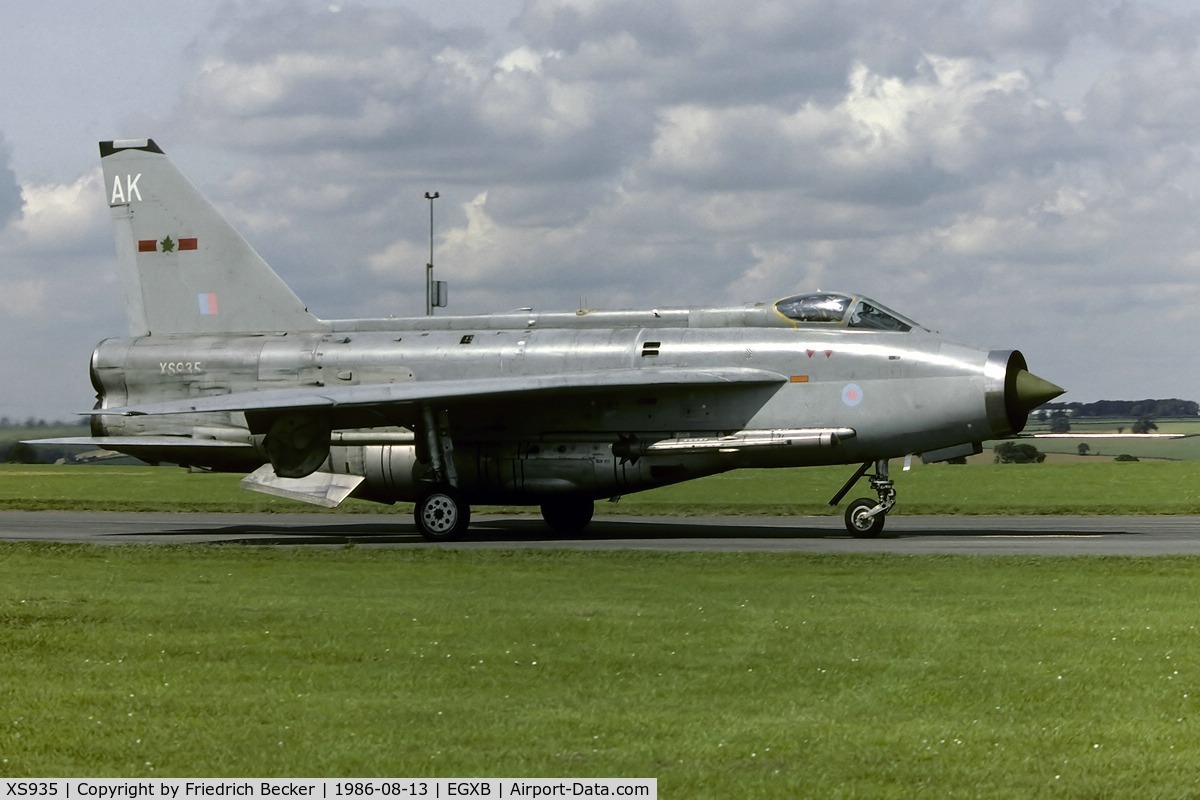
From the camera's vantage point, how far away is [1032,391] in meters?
19.9

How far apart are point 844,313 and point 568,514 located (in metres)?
5.51

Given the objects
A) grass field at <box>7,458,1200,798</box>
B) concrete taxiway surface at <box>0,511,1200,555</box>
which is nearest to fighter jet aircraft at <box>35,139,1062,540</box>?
concrete taxiway surface at <box>0,511,1200,555</box>

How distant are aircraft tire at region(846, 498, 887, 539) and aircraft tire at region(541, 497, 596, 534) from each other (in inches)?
175

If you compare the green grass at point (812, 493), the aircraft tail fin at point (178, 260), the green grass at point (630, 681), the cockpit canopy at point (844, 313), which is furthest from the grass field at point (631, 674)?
the green grass at point (812, 493)

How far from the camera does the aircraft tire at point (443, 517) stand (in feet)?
70.7

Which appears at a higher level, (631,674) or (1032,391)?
(1032,391)

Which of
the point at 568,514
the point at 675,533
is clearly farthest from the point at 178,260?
the point at 675,533

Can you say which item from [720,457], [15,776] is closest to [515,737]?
[15,776]

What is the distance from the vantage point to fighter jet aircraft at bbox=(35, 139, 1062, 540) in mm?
20531

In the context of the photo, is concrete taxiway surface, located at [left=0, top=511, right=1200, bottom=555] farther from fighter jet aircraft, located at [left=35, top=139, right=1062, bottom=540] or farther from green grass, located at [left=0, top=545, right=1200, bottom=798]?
green grass, located at [left=0, top=545, right=1200, bottom=798]

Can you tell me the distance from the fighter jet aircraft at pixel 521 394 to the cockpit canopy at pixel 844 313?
0.08 feet

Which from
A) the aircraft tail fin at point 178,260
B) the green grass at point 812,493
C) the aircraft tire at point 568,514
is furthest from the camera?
the green grass at point 812,493

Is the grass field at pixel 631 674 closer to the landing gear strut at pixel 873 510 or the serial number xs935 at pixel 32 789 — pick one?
the serial number xs935 at pixel 32 789

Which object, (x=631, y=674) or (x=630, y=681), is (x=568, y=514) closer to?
(x=631, y=674)
